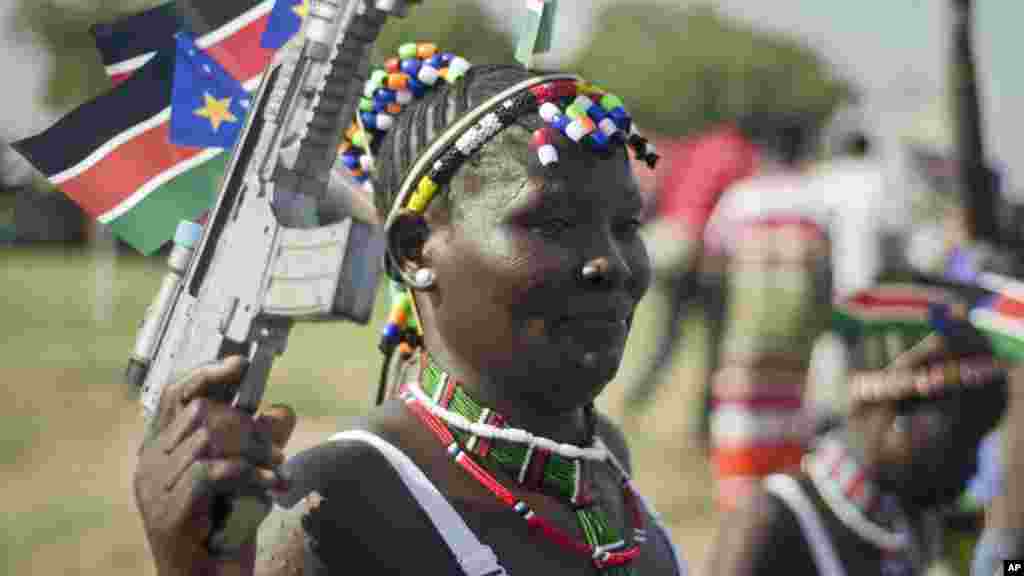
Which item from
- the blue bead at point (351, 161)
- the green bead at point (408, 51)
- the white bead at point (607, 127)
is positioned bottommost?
the blue bead at point (351, 161)

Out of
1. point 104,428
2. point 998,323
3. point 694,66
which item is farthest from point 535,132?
point 694,66

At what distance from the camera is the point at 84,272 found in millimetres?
19422

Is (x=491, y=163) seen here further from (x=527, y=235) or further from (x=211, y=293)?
(x=211, y=293)

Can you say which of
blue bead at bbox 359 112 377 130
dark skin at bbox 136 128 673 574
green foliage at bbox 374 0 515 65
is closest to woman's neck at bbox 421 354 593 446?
dark skin at bbox 136 128 673 574

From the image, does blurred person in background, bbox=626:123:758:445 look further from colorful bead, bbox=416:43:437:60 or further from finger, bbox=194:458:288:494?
finger, bbox=194:458:288:494

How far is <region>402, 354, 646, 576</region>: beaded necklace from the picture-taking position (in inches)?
106

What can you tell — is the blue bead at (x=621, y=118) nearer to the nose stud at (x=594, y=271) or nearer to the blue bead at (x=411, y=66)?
the nose stud at (x=594, y=271)

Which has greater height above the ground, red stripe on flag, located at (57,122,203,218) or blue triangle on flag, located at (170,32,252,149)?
blue triangle on flag, located at (170,32,252,149)

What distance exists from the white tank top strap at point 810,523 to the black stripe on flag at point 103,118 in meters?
2.18

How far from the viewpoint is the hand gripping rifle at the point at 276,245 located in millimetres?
2227

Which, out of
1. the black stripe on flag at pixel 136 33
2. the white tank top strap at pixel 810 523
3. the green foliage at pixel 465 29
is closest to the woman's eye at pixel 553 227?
the black stripe on flag at pixel 136 33

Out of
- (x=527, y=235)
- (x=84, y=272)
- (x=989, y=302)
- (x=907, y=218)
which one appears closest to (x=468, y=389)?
(x=527, y=235)

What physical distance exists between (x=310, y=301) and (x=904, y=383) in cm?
253

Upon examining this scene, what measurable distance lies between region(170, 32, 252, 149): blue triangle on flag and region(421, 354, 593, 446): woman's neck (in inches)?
22.4
